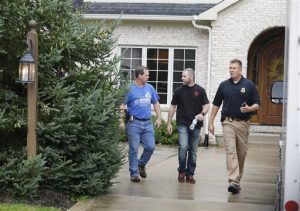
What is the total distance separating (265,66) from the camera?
58.3 ft

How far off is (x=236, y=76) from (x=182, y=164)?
175cm

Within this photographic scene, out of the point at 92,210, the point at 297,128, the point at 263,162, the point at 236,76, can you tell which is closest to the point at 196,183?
the point at 236,76

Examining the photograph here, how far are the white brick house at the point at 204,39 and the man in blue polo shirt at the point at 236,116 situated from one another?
7695mm

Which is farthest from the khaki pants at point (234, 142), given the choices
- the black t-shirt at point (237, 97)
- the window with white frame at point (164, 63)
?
the window with white frame at point (164, 63)

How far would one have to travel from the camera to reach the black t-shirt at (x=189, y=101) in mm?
A: 9711

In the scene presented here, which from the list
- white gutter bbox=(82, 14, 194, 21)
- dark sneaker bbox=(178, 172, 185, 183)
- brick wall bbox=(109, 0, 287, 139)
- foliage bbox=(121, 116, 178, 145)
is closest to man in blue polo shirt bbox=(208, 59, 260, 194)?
dark sneaker bbox=(178, 172, 185, 183)

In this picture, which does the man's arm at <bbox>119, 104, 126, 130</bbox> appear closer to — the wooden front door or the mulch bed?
the mulch bed

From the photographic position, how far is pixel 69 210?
7277 mm

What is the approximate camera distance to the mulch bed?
735 centimetres

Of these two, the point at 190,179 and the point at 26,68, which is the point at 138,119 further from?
the point at 26,68

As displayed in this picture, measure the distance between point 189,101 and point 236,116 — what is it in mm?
1128

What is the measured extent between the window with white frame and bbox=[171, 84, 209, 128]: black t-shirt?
771 centimetres

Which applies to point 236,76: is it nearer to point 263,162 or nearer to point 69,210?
point 69,210

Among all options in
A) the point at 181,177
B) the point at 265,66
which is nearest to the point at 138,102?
the point at 181,177
